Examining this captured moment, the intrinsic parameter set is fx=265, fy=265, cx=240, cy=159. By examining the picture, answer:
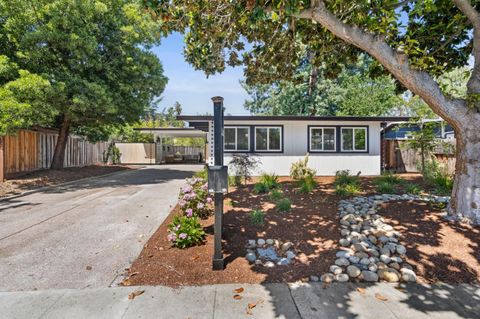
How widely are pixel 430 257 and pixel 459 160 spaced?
204 centimetres

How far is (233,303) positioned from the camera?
9.14 ft

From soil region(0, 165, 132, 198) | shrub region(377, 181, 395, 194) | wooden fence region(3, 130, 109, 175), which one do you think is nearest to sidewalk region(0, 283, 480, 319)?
shrub region(377, 181, 395, 194)

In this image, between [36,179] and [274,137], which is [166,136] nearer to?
[36,179]

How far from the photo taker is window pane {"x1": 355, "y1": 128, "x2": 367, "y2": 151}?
12.7 m

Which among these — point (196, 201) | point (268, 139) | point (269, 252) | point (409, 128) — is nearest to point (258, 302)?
point (269, 252)

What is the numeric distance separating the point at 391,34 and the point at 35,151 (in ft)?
47.1

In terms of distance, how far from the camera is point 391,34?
4504 millimetres

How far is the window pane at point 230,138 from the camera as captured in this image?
12.4 meters

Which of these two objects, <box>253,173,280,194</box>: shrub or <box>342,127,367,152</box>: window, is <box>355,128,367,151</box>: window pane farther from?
<box>253,173,280,194</box>: shrub

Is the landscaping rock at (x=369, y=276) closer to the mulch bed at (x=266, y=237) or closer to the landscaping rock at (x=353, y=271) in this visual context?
the landscaping rock at (x=353, y=271)

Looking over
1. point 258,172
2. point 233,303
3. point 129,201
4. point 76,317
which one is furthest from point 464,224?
point 258,172

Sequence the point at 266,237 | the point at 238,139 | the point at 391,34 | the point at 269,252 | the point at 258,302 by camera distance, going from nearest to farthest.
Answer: the point at 258,302
the point at 269,252
the point at 266,237
the point at 391,34
the point at 238,139

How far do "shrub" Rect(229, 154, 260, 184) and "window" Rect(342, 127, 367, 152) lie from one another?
178 inches

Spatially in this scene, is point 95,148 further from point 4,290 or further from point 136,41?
point 4,290
